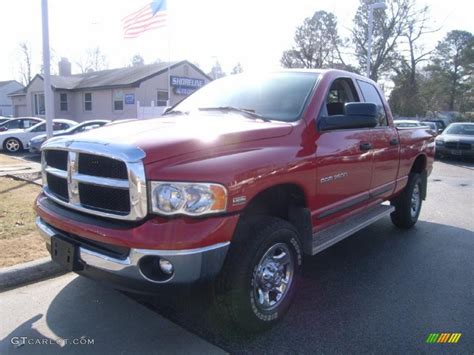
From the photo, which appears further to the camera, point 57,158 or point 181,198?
point 57,158

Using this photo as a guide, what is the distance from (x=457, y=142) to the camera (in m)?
16.2

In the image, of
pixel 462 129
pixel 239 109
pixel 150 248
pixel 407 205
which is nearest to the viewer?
pixel 150 248

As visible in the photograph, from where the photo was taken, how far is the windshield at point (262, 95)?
3.86m

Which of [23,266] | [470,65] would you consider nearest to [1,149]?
[23,266]

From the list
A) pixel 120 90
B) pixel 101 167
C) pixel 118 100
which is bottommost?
pixel 101 167

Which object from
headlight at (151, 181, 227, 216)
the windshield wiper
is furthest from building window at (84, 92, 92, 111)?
headlight at (151, 181, 227, 216)

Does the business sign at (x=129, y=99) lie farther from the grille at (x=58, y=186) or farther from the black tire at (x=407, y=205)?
the grille at (x=58, y=186)

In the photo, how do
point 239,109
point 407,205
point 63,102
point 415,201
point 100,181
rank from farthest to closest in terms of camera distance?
point 63,102
point 415,201
point 407,205
point 239,109
point 100,181

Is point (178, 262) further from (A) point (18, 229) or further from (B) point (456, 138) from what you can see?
(B) point (456, 138)

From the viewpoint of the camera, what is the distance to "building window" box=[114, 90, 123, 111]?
27.5 metres

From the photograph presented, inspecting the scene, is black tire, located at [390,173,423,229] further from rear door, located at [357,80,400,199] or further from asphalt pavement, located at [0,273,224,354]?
asphalt pavement, located at [0,273,224,354]

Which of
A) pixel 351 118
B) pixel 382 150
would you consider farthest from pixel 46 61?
pixel 351 118

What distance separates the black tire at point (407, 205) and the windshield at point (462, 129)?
40.6 feet

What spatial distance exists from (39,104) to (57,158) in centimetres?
3276
